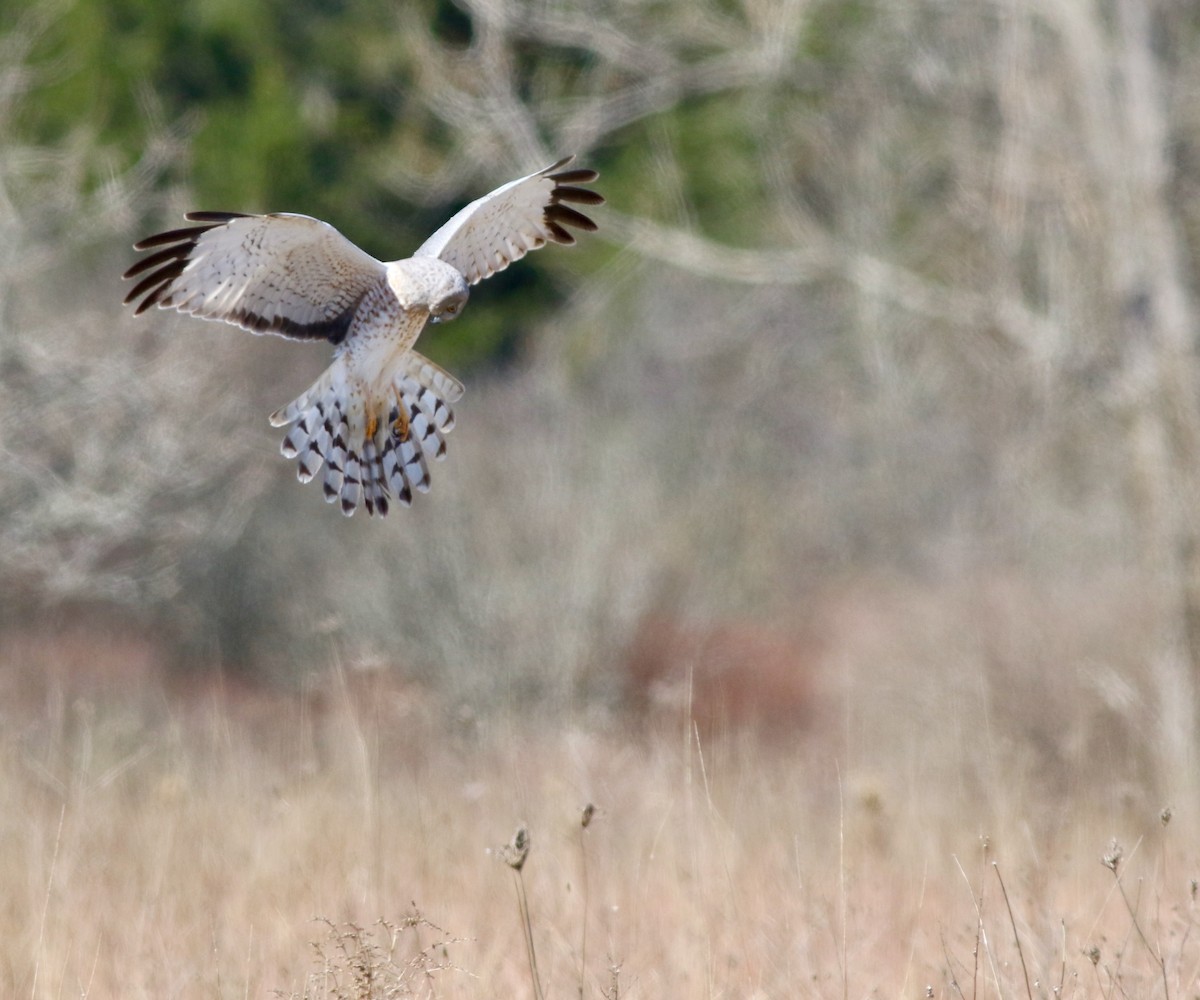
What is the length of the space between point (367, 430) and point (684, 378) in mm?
10319

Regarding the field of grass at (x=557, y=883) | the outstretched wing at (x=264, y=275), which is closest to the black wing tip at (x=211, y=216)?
the outstretched wing at (x=264, y=275)

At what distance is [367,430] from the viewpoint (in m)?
5.27

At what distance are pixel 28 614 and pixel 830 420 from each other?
6.95m

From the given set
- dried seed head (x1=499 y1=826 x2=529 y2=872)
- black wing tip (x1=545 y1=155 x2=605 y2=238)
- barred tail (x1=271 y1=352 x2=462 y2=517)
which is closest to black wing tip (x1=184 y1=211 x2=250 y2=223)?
barred tail (x1=271 y1=352 x2=462 y2=517)

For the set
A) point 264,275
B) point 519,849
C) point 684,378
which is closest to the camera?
point 519,849

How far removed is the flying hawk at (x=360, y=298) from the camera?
4734mm

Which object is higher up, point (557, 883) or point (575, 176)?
point (575, 176)

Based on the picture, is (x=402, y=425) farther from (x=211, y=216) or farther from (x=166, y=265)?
(x=211, y=216)

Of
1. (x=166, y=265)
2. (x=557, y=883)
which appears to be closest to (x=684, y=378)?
(x=557, y=883)

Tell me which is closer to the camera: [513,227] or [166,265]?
[166,265]

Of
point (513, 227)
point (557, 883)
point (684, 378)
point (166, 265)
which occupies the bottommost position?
point (557, 883)

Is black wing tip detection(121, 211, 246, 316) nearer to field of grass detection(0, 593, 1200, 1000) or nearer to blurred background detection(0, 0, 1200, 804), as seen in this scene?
blurred background detection(0, 0, 1200, 804)

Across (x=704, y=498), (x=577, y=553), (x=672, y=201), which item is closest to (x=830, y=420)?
(x=704, y=498)

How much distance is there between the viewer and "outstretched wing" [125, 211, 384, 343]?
4.64m
